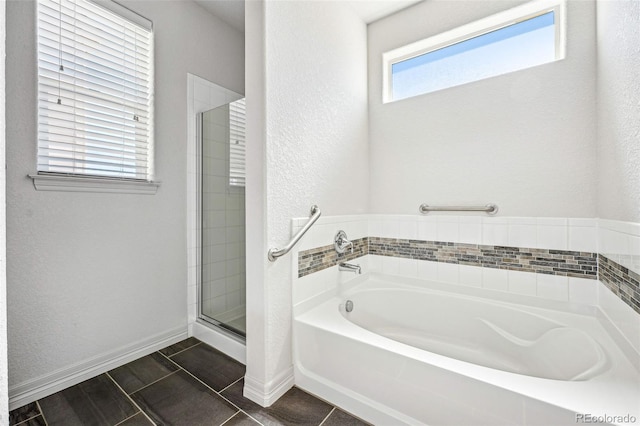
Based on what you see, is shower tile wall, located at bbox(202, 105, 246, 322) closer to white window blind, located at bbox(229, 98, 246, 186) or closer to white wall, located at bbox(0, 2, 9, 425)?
white window blind, located at bbox(229, 98, 246, 186)

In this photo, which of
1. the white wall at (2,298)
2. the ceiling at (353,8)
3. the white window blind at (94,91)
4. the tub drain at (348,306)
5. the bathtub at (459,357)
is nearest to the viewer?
the white wall at (2,298)

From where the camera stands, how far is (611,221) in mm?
1287

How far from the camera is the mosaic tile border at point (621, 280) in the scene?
1.05m

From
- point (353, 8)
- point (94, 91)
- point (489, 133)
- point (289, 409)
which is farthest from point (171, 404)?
Result: point (353, 8)

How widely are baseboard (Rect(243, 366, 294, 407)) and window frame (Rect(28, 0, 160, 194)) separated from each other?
140cm

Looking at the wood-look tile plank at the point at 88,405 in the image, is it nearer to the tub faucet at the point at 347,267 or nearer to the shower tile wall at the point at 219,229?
the shower tile wall at the point at 219,229

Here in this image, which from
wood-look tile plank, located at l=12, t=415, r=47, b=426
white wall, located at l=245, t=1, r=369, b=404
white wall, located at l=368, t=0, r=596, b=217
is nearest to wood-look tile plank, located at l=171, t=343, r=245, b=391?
white wall, located at l=245, t=1, r=369, b=404

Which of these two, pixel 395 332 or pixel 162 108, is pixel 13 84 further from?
pixel 395 332

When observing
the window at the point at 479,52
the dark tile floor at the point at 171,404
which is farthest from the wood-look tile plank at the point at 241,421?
the window at the point at 479,52

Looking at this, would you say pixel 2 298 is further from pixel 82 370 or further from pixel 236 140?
pixel 236 140

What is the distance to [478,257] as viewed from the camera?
183 cm

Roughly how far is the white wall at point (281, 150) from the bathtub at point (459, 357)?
0.20 m

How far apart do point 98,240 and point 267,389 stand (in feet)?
4.40

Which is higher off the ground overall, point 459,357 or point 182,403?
point 459,357
